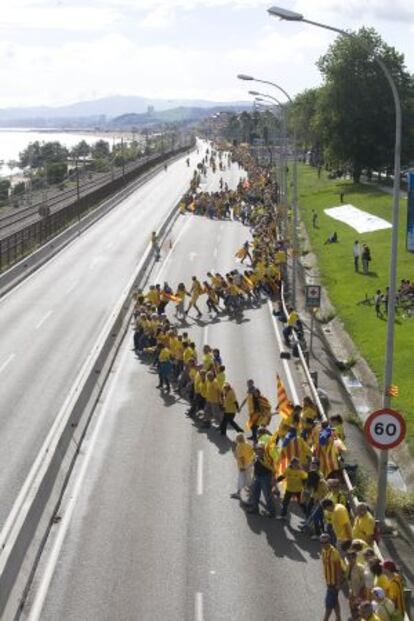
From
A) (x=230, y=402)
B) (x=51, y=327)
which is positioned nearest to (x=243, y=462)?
(x=230, y=402)

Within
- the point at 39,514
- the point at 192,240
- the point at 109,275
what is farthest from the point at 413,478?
the point at 192,240

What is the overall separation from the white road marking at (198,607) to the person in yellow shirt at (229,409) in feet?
22.5

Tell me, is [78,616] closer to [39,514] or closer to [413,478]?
[39,514]

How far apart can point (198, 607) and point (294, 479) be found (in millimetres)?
3431

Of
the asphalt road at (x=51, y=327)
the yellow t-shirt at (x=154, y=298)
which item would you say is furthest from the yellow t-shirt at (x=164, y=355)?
the yellow t-shirt at (x=154, y=298)

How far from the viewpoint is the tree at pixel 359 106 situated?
7756cm

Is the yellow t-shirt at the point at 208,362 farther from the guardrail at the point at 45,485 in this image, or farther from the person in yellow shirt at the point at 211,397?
the guardrail at the point at 45,485

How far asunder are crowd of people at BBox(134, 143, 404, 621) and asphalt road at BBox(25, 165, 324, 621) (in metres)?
0.51

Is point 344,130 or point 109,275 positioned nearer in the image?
point 109,275

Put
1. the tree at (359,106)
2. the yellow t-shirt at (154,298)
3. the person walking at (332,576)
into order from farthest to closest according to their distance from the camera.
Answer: the tree at (359,106), the yellow t-shirt at (154,298), the person walking at (332,576)

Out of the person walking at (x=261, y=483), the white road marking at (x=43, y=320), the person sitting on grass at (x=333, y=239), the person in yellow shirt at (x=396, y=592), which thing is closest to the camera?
the person in yellow shirt at (x=396, y=592)

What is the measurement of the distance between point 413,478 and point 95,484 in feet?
23.2

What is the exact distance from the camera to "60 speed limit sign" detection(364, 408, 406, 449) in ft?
48.1

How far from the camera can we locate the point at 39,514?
1548cm
